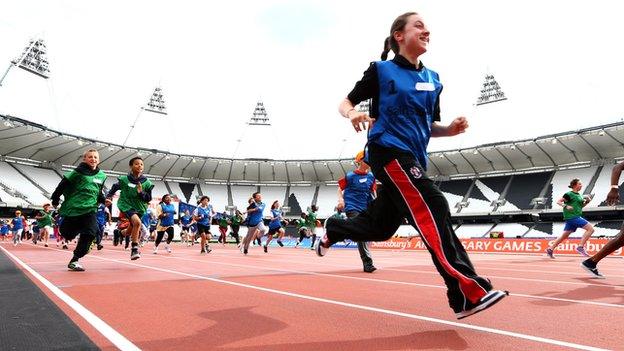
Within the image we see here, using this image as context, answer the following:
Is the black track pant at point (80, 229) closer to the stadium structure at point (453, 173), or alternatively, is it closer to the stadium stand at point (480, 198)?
the stadium structure at point (453, 173)

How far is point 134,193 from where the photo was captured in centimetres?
871

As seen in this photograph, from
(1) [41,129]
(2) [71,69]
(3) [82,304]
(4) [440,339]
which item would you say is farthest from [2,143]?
(4) [440,339]

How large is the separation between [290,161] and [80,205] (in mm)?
47502

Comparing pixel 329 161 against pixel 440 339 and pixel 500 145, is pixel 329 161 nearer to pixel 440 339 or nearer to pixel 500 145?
pixel 500 145

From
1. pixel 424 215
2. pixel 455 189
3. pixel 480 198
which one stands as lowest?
pixel 424 215

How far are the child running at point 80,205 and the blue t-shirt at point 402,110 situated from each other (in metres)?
5.86

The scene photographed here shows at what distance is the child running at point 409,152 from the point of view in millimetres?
2727

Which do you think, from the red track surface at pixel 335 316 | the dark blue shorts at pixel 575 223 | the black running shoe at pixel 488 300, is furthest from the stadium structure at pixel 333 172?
the black running shoe at pixel 488 300

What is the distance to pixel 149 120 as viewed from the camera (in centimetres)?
5550

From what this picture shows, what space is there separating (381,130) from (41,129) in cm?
4457

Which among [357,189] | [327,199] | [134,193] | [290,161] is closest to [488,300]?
[357,189]

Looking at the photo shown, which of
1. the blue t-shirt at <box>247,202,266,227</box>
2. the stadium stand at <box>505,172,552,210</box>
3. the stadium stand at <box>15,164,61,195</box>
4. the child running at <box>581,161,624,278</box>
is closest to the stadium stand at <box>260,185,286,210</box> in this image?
the stadium stand at <box>15,164,61,195</box>

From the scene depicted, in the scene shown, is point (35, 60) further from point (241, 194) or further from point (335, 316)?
point (335, 316)

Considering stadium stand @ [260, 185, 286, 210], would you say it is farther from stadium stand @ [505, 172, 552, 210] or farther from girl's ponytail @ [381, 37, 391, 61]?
girl's ponytail @ [381, 37, 391, 61]
